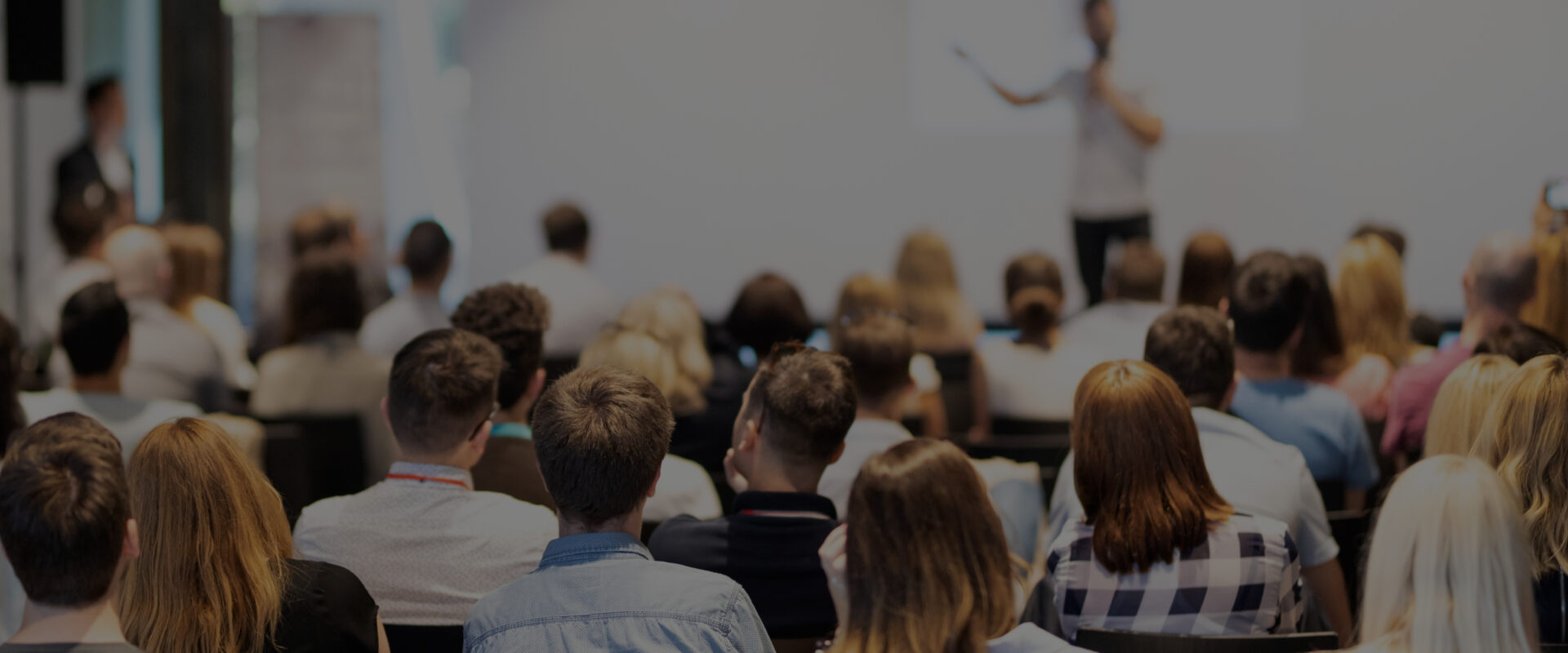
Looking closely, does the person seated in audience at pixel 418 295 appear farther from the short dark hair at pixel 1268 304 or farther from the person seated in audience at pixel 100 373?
the short dark hair at pixel 1268 304

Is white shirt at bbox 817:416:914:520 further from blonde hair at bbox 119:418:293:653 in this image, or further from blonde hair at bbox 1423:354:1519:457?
blonde hair at bbox 119:418:293:653

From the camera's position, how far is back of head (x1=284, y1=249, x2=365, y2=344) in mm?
4105

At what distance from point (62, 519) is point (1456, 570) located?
1648 mm

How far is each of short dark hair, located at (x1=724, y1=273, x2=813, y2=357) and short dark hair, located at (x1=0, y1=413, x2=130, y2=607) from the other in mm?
2218

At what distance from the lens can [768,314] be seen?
3666 mm

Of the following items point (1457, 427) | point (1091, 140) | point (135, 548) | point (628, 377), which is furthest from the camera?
point (1091, 140)

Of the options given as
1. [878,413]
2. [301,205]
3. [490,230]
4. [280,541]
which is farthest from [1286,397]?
[301,205]

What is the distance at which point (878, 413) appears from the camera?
3049 mm

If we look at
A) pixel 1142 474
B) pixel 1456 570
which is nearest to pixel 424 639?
pixel 1142 474

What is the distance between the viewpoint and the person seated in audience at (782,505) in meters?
2.15

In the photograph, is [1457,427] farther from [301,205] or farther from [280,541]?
[301,205]

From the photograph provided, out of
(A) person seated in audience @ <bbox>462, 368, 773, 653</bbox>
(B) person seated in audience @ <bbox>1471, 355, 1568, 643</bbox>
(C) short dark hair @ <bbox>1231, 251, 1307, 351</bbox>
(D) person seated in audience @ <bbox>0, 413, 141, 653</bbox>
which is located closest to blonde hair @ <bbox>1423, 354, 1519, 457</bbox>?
(B) person seated in audience @ <bbox>1471, 355, 1568, 643</bbox>

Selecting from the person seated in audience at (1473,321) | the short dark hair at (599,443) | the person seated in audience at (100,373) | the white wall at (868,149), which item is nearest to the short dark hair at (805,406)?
the short dark hair at (599,443)

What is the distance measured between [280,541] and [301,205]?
6.57 meters
